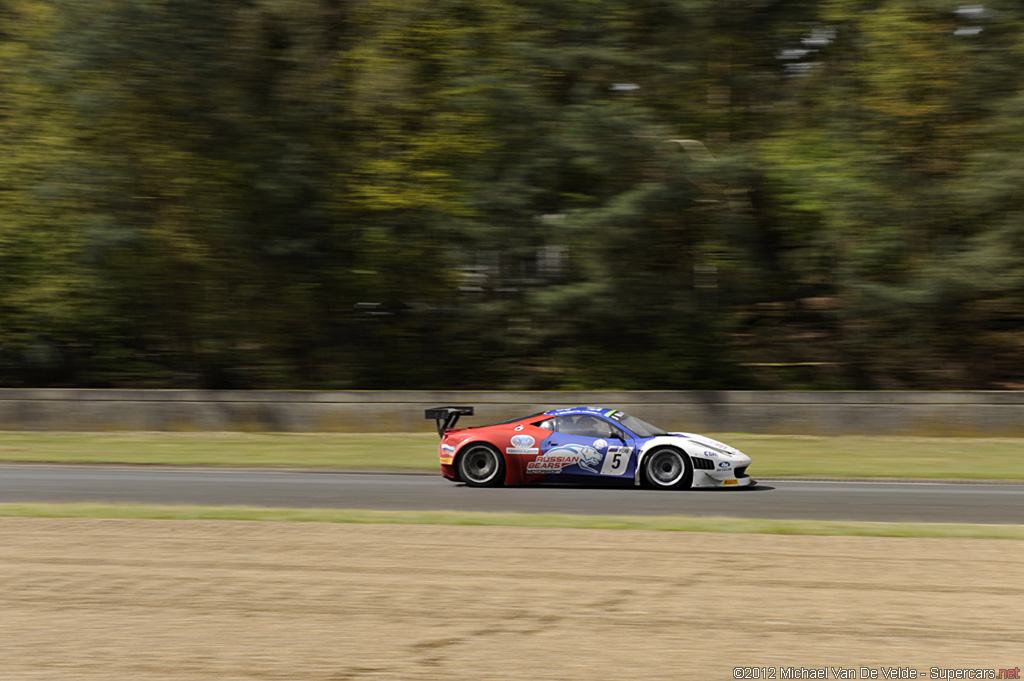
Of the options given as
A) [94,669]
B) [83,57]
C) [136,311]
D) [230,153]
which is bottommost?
[94,669]

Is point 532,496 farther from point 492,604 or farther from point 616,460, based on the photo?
point 492,604

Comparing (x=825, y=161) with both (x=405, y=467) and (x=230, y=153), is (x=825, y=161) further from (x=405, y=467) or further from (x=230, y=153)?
(x=230, y=153)

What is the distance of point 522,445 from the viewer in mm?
14461

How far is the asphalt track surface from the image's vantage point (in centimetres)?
1200

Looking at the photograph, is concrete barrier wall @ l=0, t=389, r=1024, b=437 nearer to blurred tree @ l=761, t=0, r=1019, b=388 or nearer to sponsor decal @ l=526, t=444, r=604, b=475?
blurred tree @ l=761, t=0, r=1019, b=388

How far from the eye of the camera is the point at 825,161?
23.0 m

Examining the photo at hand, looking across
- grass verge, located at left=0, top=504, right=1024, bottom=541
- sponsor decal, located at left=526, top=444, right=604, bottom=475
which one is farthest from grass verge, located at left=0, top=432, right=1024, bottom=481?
grass verge, located at left=0, top=504, right=1024, bottom=541

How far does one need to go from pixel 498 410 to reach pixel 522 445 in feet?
26.8

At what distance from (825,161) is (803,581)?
1695cm

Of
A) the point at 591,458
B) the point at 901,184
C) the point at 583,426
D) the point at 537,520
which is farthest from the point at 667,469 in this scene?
the point at 901,184

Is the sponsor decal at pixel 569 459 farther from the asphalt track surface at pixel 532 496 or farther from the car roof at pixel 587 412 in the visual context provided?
the car roof at pixel 587 412

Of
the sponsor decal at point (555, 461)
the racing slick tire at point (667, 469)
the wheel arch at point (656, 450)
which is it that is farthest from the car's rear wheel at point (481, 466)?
the racing slick tire at point (667, 469)

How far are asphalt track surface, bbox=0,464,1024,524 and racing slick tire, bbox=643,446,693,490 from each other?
29 centimetres

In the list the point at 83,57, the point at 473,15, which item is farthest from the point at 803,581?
the point at 83,57
